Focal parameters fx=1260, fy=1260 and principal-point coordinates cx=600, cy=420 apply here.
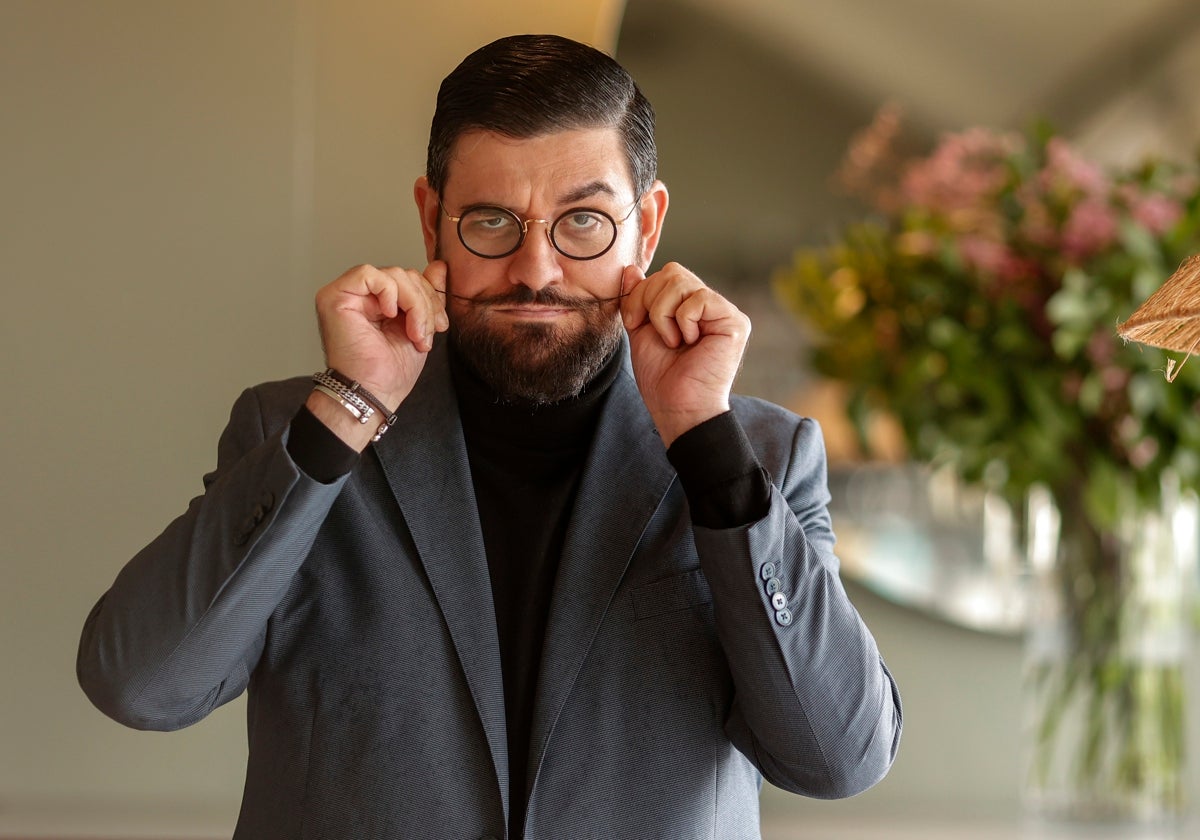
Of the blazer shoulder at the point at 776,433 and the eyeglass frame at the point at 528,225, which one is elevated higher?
the eyeglass frame at the point at 528,225

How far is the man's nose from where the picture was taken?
3.84 feet

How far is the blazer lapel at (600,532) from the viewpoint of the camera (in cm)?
115

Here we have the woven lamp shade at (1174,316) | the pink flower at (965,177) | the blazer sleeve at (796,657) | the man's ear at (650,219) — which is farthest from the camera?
the pink flower at (965,177)

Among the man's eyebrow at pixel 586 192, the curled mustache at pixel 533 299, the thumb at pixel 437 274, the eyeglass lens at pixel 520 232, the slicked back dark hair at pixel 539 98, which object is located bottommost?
the curled mustache at pixel 533 299

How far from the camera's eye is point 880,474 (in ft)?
7.45

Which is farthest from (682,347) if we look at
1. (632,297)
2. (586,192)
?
(586,192)

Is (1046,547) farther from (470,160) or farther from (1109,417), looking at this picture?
(470,160)

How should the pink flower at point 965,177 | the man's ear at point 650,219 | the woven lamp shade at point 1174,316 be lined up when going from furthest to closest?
the pink flower at point 965,177 → the man's ear at point 650,219 → the woven lamp shade at point 1174,316

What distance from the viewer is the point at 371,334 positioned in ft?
3.75

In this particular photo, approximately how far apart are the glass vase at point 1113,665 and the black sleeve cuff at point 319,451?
1375 millimetres

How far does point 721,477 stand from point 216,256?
1.29 meters

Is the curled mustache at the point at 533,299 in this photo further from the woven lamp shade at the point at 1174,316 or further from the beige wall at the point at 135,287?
the beige wall at the point at 135,287

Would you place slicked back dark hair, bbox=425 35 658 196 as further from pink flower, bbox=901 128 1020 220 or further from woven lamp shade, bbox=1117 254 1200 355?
pink flower, bbox=901 128 1020 220

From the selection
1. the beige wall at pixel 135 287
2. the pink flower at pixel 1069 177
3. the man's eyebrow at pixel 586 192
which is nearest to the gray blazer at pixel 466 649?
the man's eyebrow at pixel 586 192
